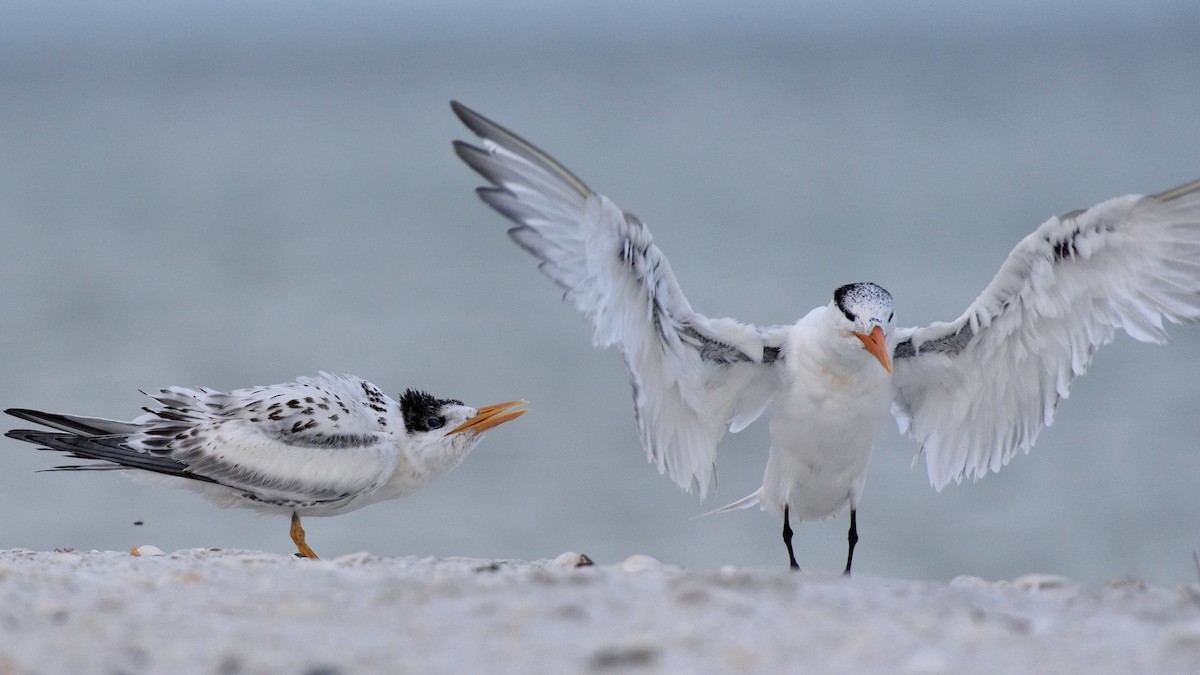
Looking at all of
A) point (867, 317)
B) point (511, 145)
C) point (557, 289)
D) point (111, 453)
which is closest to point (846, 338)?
point (867, 317)

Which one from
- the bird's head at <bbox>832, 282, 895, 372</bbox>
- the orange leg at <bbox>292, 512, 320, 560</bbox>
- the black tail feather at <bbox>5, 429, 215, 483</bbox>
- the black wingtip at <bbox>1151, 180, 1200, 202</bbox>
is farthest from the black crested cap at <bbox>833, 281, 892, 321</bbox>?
the black tail feather at <bbox>5, 429, 215, 483</bbox>

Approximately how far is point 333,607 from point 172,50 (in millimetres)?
119844

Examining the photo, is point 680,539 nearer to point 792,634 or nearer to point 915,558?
point 915,558

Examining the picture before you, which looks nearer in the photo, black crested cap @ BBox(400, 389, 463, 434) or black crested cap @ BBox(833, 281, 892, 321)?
black crested cap @ BBox(833, 281, 892, 321)

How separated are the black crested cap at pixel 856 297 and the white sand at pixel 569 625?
145 cm

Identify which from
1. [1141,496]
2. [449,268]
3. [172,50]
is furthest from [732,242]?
[172,50]

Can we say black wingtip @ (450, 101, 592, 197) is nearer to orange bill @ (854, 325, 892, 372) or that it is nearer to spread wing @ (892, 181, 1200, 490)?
orange bill @ (854, 325, 892, 372)

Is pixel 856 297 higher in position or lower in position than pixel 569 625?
higher

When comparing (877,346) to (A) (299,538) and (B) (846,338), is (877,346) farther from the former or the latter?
(A) (299,538)

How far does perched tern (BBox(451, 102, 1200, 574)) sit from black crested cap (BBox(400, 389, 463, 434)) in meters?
1.00

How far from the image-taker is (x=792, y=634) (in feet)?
10.4

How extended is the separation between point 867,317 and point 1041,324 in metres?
0.80

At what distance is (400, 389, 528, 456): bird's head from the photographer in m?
6.00

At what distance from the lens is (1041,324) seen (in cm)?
551
